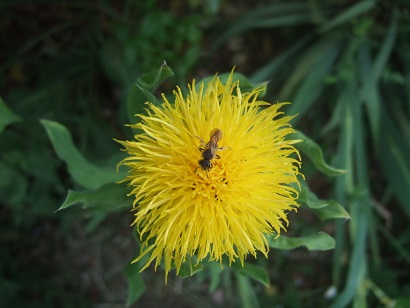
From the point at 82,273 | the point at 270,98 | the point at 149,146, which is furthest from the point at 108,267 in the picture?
the point at 149,146

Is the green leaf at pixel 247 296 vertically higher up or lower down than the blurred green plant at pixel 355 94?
lower down

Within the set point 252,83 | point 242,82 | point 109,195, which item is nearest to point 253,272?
point 109,195

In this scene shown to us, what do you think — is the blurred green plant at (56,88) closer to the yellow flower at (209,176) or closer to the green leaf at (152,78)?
the green leaf at (152,78)

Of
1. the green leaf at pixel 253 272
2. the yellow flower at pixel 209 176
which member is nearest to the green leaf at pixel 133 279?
the yellow flower at pixel 209 176

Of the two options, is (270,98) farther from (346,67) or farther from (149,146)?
(149,146)

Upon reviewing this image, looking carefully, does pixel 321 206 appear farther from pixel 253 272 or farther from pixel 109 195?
pixel 109 195

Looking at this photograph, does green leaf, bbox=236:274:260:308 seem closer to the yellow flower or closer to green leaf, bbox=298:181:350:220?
green leaf, bbox=298:181:350:220
